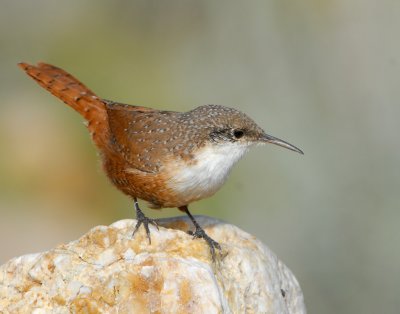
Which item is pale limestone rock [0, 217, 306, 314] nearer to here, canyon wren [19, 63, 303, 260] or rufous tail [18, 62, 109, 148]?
canyon wren [19, 63, 303, 260]

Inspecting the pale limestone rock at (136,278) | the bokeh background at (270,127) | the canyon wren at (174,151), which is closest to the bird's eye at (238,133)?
the canyon wren at (174,151)

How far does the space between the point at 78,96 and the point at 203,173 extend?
146 centimetres

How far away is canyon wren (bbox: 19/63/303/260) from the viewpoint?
494 centimetres

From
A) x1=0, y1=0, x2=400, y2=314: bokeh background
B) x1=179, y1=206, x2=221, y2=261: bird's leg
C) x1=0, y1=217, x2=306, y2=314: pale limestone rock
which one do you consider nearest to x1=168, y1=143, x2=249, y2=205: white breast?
x1=179, y1=206, x2=221, y2=261: bird's leg

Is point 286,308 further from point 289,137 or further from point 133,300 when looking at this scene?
point 289,137

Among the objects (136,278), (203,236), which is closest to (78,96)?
(203,236)

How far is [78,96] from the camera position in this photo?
5.90 metres

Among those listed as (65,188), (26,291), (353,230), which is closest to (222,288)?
(26,291)

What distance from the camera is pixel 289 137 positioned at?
826 centimetres

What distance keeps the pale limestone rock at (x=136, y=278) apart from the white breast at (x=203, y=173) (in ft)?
1.39

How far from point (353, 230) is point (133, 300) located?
4.06 meters

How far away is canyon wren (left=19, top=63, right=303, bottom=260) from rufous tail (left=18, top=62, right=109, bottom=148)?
50mm

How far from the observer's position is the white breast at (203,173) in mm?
4918

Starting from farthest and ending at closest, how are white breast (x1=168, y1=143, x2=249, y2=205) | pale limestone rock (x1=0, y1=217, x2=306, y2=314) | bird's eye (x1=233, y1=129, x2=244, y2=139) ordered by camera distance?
1. bird's eye (x1=233, y1=129, x2=244, y2=139)
2. white breast (x1=168, y1=143, x2=249, y2=205)
3. pale limestone rock (x1=0, y1=217, x2=306, y2=314)
